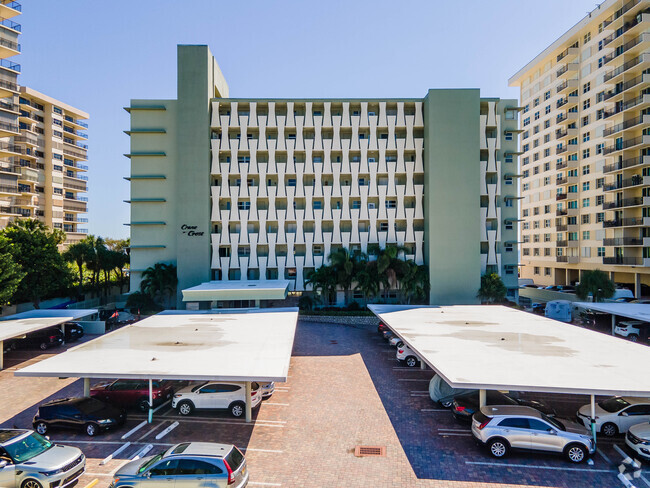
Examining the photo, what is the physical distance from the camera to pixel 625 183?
151 ft

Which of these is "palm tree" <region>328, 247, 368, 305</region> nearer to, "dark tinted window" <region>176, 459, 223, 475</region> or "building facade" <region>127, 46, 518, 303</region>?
"building facade" <region>127, 46, 518, 303</region>

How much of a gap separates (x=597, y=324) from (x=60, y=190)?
8080 cm

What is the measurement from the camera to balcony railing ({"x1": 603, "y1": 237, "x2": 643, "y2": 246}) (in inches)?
1745

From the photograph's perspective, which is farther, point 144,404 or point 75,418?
point 144,404

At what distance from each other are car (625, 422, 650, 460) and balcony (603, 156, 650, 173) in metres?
41.4

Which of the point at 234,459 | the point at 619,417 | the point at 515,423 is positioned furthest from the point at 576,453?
the point at 234,459

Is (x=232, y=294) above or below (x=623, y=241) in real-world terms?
below

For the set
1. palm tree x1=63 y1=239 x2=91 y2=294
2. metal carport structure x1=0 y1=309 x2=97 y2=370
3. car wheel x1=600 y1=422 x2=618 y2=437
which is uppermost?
palm tree x1=63 y1=239 x2=91 y2=294

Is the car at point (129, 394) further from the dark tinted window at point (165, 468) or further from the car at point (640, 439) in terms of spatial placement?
the car at point (640, 439)

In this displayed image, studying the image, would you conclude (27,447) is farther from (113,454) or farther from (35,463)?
(113,454)

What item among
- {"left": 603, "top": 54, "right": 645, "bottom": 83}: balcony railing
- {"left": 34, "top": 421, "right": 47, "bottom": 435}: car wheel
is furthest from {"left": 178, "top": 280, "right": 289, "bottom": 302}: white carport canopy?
{"left": 603, "top": 54, "right": 645, "bottom": 83}: balcony railing

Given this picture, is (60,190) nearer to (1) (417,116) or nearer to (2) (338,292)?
(2) (338,292)

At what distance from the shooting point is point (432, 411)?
17141 millimetres

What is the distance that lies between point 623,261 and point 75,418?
54.7 m
